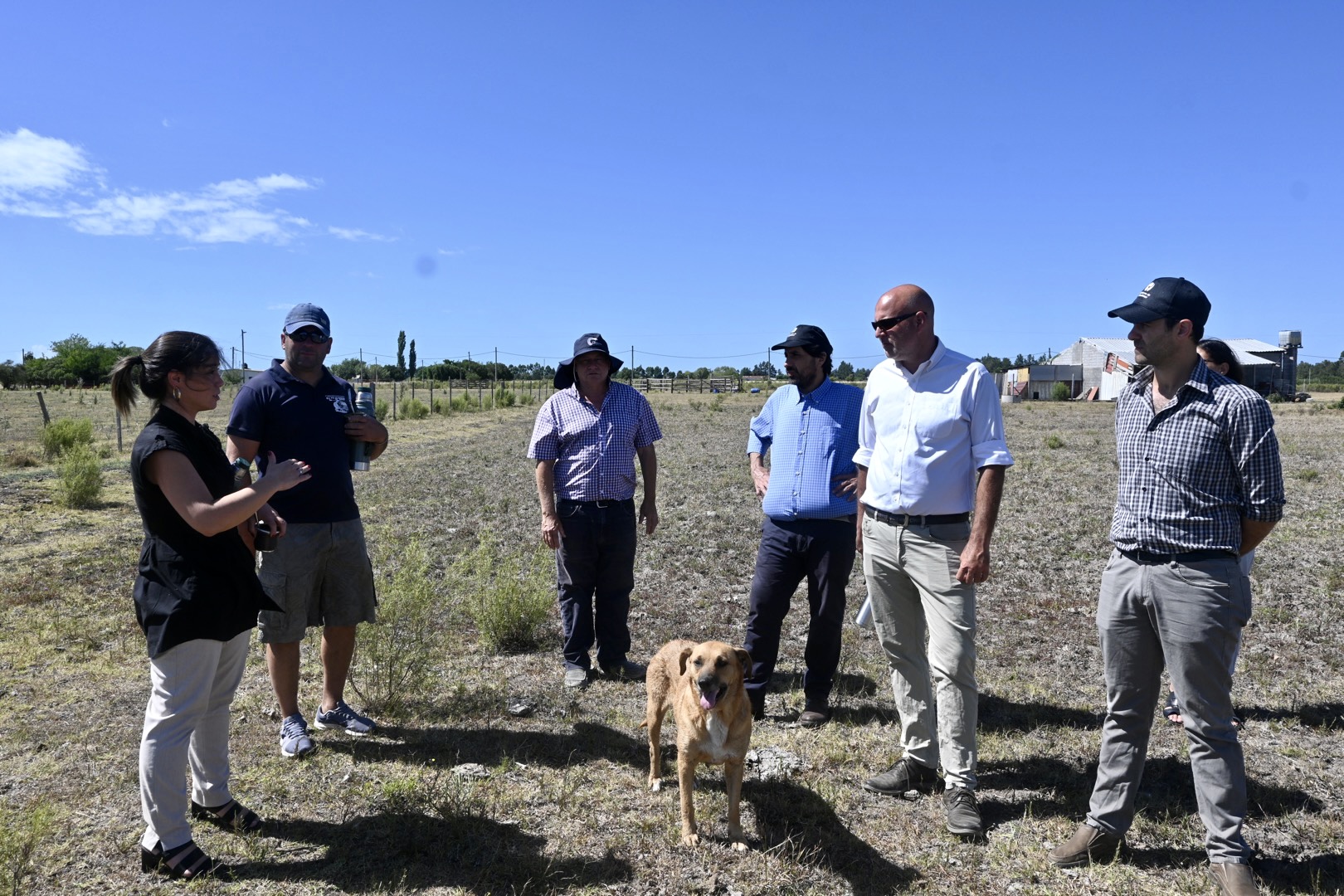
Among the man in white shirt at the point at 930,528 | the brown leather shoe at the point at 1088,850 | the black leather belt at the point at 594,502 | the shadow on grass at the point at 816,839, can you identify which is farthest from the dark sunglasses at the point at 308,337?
the brown leather shoe at the point at 1088,850

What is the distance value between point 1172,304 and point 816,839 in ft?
7.90

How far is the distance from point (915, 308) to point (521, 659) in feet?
11.6

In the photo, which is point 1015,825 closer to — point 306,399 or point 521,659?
point 521,659

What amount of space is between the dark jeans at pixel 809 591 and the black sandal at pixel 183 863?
8.37ft

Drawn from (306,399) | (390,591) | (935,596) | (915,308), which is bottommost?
(390,591)

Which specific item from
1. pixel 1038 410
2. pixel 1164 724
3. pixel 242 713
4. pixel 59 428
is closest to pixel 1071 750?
pixel 1164 724

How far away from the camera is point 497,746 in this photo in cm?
409

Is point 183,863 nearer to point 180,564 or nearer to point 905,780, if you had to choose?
point 180,564

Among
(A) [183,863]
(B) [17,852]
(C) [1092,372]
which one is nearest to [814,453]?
(A) [183,863]

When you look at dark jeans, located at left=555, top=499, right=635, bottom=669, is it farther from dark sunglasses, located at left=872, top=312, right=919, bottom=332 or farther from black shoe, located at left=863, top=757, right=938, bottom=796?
dark sunglasses, located at left=872, top=312, right=919, bottom=332

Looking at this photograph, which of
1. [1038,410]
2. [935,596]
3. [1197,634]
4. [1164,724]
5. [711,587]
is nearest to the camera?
[1197,634]

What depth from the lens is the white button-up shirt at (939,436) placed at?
333cm

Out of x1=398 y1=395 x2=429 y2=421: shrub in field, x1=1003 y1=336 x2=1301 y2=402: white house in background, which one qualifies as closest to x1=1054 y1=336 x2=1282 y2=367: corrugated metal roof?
x1=1003 y1=336 x2=1301 y2=402: white house in background

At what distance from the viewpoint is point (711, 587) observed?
7.27 m
